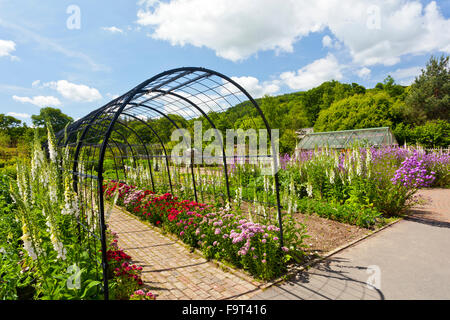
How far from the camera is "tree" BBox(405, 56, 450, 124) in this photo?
25.3 m

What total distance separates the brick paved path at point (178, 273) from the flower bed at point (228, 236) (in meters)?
0.23

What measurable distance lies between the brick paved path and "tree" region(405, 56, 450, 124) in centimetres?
3224

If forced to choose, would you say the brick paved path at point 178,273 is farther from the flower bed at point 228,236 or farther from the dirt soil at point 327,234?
the dirt soil at point 327,234

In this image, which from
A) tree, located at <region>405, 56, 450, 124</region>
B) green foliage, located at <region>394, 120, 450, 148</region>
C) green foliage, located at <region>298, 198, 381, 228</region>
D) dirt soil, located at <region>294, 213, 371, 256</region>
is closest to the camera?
dirt soil, located at <region>294, 213, 371, 256</region>

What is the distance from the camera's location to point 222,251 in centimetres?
405

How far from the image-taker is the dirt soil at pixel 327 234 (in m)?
4.45

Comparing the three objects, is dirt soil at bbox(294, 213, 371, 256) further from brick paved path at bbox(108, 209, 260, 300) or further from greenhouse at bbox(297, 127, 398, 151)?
greenhouse at bbox(297, 127, 398, 151)

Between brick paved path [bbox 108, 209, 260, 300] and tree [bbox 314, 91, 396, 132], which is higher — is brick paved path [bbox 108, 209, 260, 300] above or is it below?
below

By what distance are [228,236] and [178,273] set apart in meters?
1.00

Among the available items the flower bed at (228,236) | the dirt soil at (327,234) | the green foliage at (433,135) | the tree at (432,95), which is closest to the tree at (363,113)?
the tree at (432,95)

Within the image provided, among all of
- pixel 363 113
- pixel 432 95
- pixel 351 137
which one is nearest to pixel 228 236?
pixel 351 137

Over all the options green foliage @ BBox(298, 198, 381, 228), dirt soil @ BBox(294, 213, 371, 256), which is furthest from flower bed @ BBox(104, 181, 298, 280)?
green foliage @ BBox(298, 198, 381, 228)

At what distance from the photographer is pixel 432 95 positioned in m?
26.1
